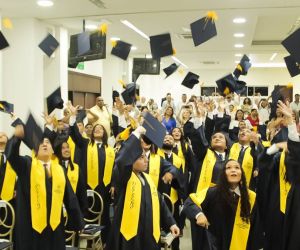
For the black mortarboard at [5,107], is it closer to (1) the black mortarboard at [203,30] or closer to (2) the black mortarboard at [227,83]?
(1) the black mortarboard at [203,30]

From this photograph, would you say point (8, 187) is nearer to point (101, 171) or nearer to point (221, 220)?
point (101, 171)

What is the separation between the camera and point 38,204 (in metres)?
3.29

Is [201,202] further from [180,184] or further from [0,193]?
[0,193]

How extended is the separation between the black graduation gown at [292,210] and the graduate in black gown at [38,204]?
1953 millimetres

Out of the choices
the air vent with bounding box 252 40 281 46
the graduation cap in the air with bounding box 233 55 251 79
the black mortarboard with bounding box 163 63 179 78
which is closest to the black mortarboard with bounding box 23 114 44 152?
the black mortarboard with bounding box 163 63 179 78

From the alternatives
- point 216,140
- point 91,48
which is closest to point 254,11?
point 91,48

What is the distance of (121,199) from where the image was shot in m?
3.08

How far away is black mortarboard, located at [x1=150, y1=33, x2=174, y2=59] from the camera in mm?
5476

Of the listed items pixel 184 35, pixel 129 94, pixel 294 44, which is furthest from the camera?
pixel 184 35

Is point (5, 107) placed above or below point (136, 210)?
above

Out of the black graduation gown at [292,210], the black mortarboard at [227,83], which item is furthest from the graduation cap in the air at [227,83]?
the black graduation gown at [292,210]

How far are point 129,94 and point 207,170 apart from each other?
2.44 metres

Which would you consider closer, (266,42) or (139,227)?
(139,227)

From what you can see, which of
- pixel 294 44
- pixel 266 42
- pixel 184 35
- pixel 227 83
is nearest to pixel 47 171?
pixel 294 44
